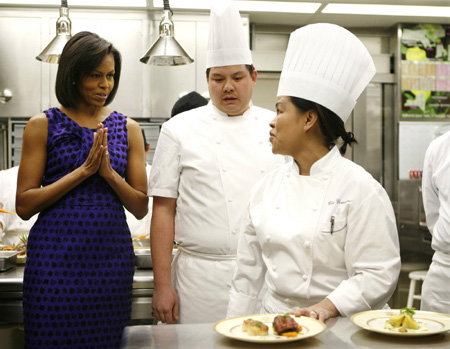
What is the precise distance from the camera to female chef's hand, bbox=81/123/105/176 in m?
1.90

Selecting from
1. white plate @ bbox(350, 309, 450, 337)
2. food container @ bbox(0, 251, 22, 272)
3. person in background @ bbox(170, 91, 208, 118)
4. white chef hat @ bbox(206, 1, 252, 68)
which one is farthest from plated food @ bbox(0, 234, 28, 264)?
white plate @ bbox(350, 309, 450, 337)

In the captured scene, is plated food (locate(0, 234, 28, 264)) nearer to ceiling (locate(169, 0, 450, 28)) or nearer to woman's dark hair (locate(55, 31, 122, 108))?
woman's dark hair (locate(55, 31, 122, 108))

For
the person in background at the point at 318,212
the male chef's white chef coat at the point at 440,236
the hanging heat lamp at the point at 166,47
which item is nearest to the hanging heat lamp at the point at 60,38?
the hanging heat lamp at the point at 166,47

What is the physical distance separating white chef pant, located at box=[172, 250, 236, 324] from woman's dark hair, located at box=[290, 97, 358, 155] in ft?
2.24

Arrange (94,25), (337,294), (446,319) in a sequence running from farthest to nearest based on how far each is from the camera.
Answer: (94,25) → (337,294) → (446,319)

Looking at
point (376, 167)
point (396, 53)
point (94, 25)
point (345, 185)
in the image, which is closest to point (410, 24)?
point (396, 53)

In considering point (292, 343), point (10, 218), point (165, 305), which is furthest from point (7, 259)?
point (292, 343)

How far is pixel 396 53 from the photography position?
19.6ft

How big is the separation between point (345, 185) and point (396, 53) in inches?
190

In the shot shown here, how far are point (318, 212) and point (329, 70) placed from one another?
0.41 m

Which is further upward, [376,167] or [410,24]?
[410,24]

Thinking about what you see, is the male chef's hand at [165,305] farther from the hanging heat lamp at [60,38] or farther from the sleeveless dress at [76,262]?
the hanging heat lamp at [60,38]

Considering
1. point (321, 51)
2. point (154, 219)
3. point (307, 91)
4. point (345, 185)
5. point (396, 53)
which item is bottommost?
point (154, 219)

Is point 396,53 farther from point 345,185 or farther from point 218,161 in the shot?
point 345,185
